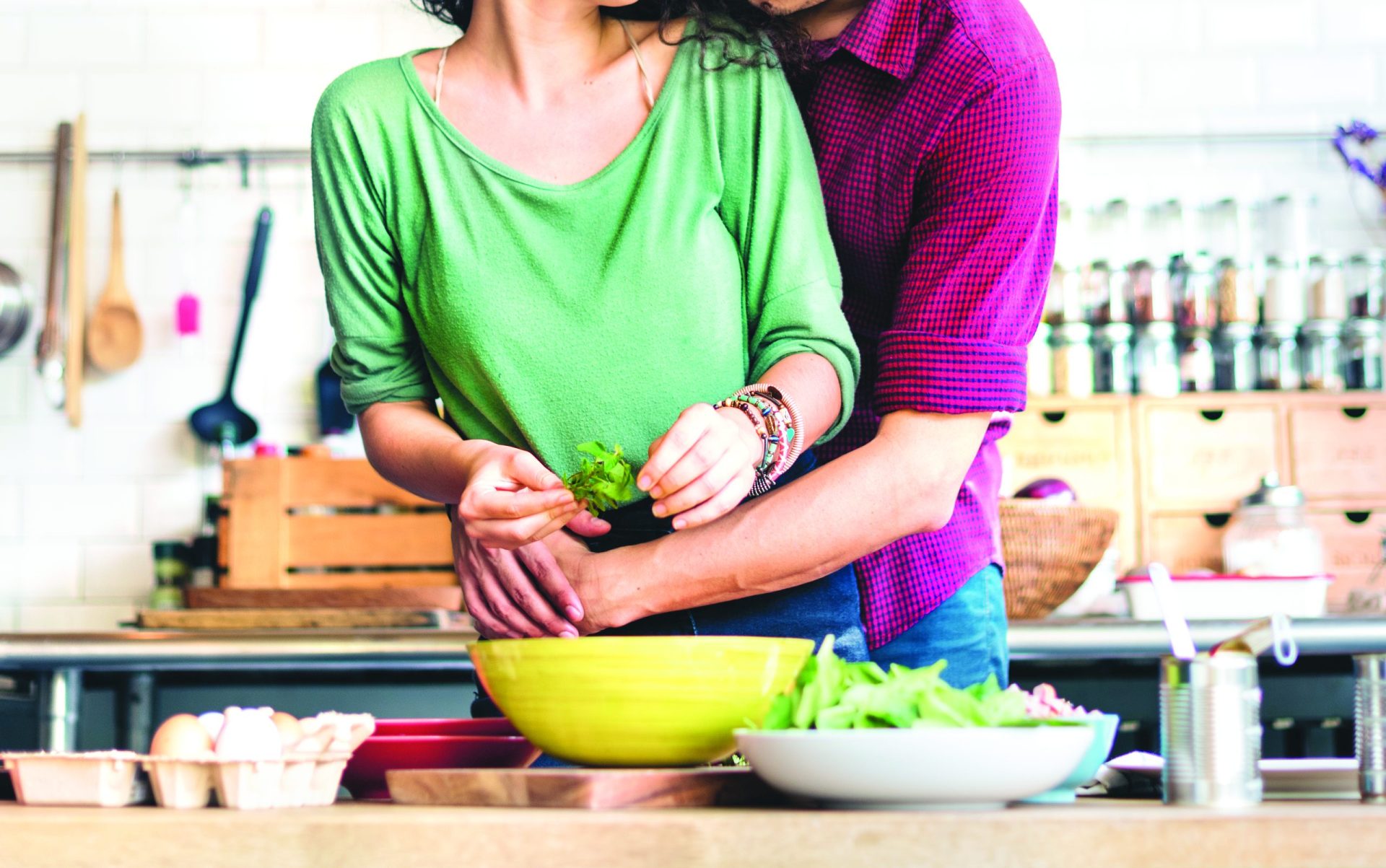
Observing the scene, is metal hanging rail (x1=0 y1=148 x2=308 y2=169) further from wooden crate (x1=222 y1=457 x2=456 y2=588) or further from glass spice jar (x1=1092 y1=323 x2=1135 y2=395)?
glass spice jar (x1=1092 y1=323 x2=1135 y2=395)

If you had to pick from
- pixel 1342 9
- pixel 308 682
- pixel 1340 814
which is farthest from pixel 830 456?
pixel 1342 9

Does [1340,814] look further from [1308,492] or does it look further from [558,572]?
[1308,492]

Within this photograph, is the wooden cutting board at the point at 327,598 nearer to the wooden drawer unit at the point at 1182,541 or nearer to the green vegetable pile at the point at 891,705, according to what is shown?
the wooden drawer unit at the point at 1182,541

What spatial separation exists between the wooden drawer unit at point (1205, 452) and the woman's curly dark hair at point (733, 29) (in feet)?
6.73

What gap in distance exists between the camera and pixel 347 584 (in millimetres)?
2924

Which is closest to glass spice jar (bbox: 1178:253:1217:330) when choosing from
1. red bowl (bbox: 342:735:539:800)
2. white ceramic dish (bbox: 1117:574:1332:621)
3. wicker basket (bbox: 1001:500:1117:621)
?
white ceramic dish (bbox: 1117:574:1332:621)

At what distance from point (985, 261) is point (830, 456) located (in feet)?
0.72

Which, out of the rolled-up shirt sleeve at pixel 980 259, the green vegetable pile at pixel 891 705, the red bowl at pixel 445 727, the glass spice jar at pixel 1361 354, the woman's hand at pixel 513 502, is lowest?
the red bowl at pixel 445 727

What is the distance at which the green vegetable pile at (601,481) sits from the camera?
95cm

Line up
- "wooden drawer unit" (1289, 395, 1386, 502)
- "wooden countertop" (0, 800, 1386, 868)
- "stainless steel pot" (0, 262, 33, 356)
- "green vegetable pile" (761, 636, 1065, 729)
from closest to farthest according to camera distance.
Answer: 1. "wooden countertop" (0, 800, 1386, 868)
2. "green vegetable pile" (761, 636, 1065, 729)
3. "wooden drawer unit" (1289, 395, 1386, 502)
4. "stainless steel pot" (0, 262, 33, 356)

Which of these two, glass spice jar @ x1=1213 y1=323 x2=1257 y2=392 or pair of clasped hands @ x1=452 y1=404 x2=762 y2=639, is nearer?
pair of clasped hands @ x1=452 y1=404 x2=762 y2=639

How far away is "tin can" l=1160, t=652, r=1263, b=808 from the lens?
763 millimetres

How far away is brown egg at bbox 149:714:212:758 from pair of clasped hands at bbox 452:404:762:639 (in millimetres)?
223

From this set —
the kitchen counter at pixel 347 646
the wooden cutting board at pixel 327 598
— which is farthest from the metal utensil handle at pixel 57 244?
the kitchen counter at pixel 347 646
